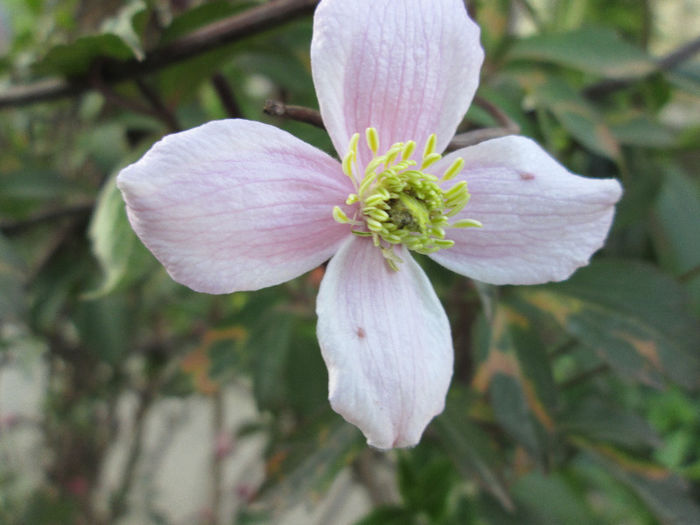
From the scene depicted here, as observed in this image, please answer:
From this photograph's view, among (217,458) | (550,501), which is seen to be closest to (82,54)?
(550,501)

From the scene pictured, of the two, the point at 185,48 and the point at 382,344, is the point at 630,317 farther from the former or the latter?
the point at 185,48

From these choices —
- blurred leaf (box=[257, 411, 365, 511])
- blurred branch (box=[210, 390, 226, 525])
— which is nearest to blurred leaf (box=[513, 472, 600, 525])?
blurred leaf (box=[257, 411, 365, 511])

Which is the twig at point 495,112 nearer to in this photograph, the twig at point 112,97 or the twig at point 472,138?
the twig at point 472,138

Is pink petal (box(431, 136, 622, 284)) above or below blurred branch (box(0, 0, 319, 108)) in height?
below

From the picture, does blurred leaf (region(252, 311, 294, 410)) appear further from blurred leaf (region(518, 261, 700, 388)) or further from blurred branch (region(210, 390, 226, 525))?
blurred branch (region(210, 390, 226, 525))

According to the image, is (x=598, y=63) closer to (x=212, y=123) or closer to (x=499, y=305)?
(x=499, y=305)
